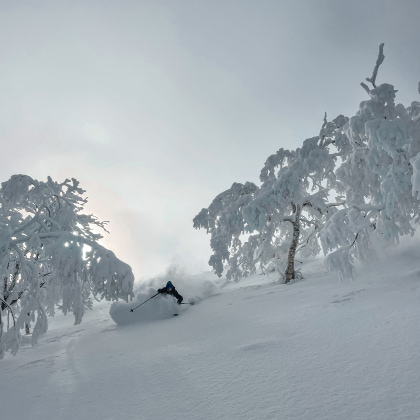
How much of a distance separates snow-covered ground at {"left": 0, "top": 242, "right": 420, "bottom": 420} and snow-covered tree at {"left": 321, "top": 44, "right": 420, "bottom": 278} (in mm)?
1397

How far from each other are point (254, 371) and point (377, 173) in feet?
17.3

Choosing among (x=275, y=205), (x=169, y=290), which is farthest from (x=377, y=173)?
(x=169, y=290)

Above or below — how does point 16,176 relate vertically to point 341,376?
above

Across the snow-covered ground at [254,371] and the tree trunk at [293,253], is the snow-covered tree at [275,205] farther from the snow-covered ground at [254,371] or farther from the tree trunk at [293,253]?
the snow-covered ground at [254,371]

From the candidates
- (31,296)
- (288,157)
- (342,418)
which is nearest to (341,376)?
(342,418)

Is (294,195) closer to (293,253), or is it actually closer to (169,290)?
(293,253)

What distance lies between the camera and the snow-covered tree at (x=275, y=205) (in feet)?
28.8

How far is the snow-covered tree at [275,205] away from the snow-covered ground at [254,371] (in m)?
4.18

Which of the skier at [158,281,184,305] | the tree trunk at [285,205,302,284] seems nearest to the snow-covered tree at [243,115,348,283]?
the tree trunk at [285,205,302,284]

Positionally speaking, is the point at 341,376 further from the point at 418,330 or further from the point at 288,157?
the point at 288,157

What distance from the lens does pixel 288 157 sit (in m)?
11.1

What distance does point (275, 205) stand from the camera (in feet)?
28.7

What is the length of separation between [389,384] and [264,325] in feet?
8.12

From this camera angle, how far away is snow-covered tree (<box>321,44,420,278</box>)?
4.73 m
